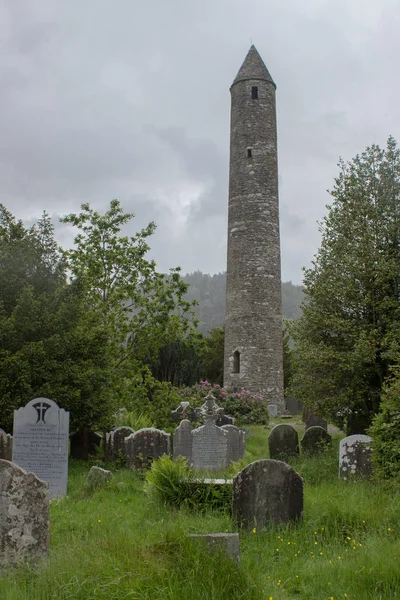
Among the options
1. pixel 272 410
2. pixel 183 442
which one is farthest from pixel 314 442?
pixel 272 410

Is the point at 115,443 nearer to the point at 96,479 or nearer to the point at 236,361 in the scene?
the point at 96,479

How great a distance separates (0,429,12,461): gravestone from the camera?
10227mm

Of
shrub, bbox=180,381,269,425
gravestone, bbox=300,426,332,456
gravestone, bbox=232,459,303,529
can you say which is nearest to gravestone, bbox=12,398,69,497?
gravestone, bbox=232,459,303,529

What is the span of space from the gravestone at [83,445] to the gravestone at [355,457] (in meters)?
6.19

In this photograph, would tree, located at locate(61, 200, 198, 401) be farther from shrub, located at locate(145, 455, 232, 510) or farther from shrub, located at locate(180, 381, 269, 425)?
shrub, located at locate(145, 455, 232, 510)

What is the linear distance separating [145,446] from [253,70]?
20492mm

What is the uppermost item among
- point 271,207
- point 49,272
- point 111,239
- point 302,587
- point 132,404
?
point 271,207

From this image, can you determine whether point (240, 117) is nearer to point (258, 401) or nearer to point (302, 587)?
A: point (258, 401)

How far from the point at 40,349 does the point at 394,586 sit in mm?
8080

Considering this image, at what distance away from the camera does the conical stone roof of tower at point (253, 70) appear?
26.5 meters

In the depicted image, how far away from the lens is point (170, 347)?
119ft

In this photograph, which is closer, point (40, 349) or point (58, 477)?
point (58, 477)

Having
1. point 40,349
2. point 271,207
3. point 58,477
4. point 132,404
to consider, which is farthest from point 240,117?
point 58,477

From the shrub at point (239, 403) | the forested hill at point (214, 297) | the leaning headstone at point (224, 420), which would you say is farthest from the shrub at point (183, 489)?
the forested hill at point (214, 297)
